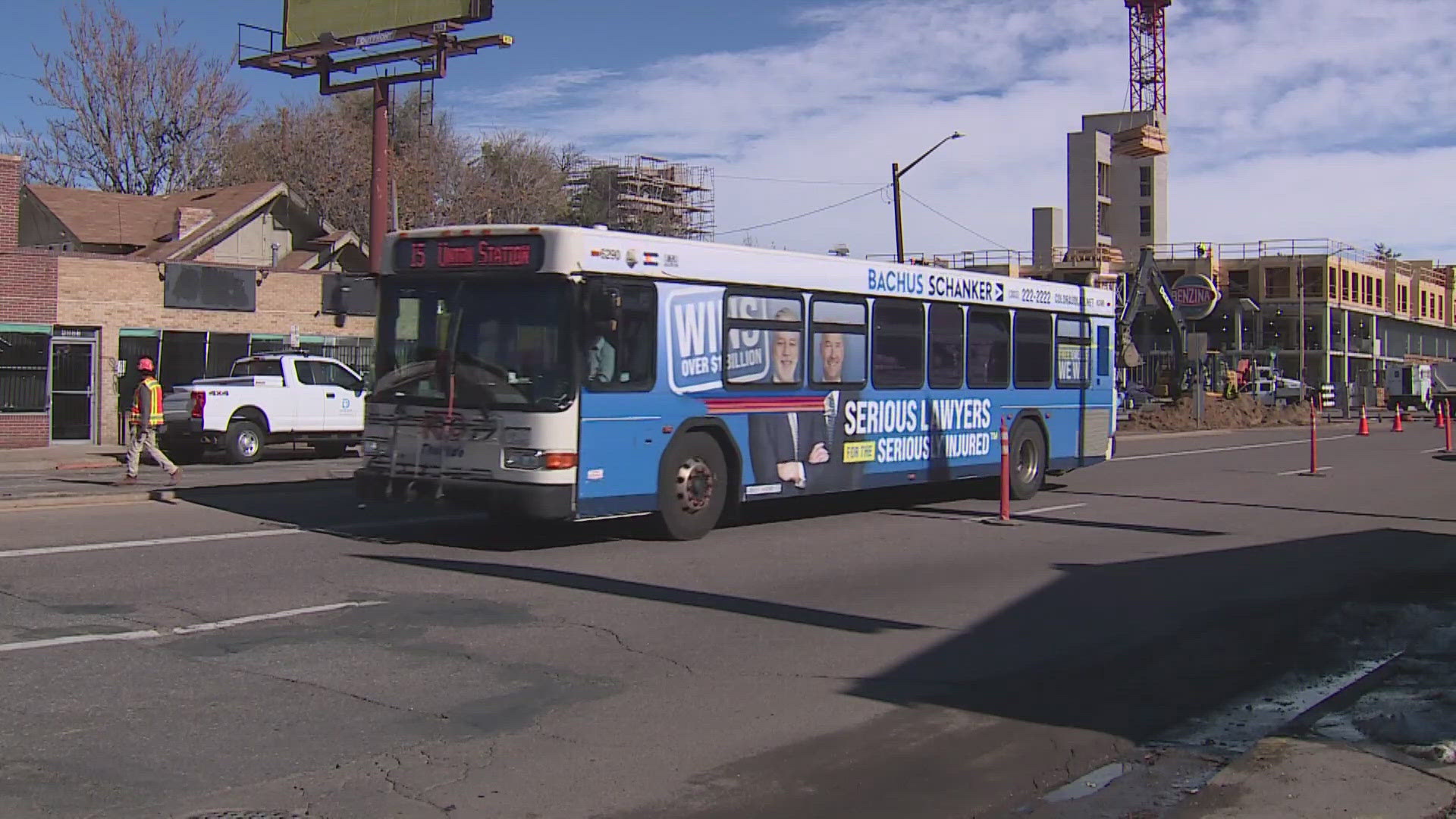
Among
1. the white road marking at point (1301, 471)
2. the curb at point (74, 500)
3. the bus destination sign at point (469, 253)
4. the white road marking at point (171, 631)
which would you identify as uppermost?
the bus destination sign at point (469, 253)

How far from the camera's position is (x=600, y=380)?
1194cm

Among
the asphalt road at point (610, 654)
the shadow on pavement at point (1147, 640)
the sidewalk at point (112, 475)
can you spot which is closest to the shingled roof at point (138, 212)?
the sidewalk at point (112, 475)

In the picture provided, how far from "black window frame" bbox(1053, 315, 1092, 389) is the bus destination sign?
30.4ft

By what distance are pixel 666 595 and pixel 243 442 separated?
1554cm

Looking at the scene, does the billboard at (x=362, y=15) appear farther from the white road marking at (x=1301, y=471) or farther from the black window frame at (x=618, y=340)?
the black window frame at (x=618, y=340)

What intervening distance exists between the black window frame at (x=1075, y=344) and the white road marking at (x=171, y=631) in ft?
38.8

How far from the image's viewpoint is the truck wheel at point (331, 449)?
2670 centimetres

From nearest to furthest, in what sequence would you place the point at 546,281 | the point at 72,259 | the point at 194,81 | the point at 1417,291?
the point at 546,281 → the point at 72,259 → the point at 194,81 → the point at 1417,291

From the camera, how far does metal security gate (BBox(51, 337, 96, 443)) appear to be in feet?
89.1

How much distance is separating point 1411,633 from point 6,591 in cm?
1014

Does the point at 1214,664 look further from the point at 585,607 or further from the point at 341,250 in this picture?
the point at 341,250

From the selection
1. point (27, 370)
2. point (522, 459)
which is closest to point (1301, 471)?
point (522, 459)

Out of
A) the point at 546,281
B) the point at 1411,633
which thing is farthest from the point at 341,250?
the point at 1411,633

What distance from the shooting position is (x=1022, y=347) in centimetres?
1802
